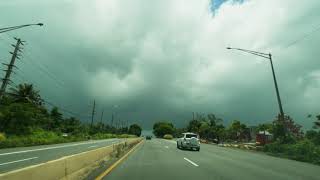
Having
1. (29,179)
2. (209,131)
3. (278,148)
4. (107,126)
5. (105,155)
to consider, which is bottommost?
(29,179)

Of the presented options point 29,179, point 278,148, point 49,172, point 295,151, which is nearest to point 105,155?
point 49,172

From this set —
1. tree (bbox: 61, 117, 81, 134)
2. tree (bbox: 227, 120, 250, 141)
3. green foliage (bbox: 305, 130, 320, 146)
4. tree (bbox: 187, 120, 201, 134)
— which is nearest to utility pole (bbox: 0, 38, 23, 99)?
green foliage (bbox: 305, 130, 320, 146)

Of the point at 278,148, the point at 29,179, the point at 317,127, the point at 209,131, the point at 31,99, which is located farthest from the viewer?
the point at 209,131

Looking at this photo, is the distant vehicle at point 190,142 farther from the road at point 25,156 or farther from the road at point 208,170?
the road at point 208,170

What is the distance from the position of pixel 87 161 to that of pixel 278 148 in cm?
2462

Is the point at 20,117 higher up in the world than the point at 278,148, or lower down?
higher up

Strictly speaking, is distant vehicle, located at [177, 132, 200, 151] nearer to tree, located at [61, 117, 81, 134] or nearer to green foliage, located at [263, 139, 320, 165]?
green foliage, located at [263, 139, 320, 165]

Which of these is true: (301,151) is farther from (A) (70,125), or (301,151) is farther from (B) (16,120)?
(A) (70,125)

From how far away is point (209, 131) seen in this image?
4525 inches

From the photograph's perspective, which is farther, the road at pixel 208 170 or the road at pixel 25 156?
the road at pixel 25 156

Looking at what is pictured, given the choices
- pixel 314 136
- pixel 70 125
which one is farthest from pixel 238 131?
pixel 314 136

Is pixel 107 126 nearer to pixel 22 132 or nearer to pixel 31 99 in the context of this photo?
pixel 31 99

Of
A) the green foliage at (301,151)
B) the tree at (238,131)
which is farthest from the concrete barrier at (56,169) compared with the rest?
the tree at (238,131)

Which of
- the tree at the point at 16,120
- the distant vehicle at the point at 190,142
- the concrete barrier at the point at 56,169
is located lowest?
the concrete barrier at the point at 56,169
